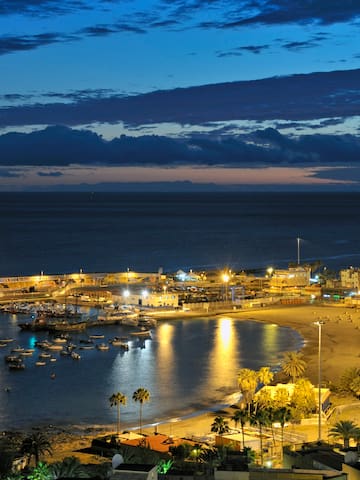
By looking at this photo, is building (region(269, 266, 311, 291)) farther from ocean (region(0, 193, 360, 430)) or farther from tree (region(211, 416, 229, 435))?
tree (region(211, 416, 229, 435))

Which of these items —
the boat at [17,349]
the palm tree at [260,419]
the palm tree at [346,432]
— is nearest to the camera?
the palm tree at [346,432]

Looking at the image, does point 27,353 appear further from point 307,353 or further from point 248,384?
point 248,384

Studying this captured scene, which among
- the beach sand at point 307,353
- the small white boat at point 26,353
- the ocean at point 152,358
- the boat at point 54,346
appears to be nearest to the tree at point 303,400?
the beach sand at point 307,353

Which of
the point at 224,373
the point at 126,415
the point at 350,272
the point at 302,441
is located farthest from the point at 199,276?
the point at 302,441

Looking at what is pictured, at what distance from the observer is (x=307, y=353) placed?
4556 cm

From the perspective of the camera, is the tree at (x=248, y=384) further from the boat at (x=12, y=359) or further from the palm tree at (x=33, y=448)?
the boat at (x=12, y=359)

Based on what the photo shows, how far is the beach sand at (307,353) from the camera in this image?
28.6 m

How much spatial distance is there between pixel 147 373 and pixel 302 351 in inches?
387

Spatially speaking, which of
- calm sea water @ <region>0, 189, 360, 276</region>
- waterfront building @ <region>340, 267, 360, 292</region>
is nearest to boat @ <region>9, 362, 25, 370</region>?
waterfront building @ <region>340, 267, 360, 292</region>

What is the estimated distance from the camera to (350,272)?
73.0m

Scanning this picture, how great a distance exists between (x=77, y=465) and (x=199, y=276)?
5958cm

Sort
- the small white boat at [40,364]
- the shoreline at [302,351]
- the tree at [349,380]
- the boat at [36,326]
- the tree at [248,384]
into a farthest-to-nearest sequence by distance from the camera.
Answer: the boat at [36,326] < the small white boat at [40,364] < the tree at [349,380] < the tree at [248,384] < the shoreline at [302,351]

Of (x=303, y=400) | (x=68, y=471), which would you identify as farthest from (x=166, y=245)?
(x=68, y=471)

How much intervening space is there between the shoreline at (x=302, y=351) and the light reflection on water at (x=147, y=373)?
88 cm
